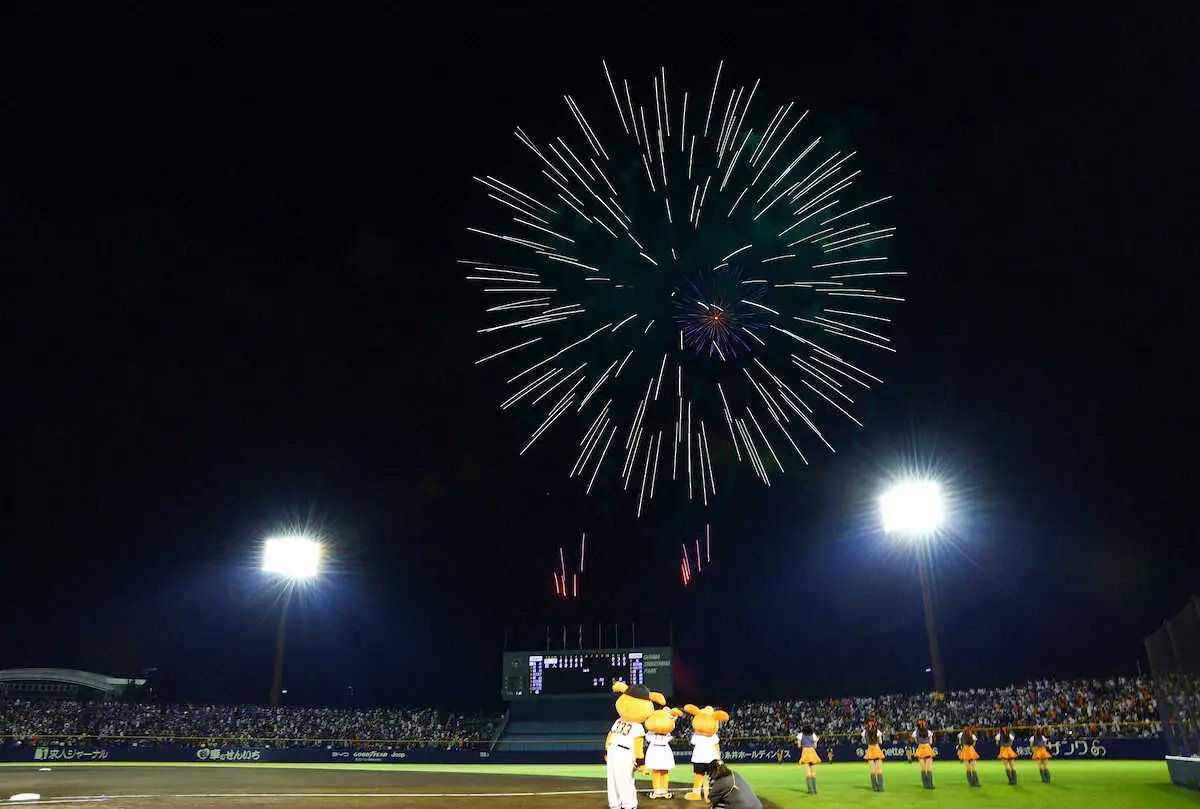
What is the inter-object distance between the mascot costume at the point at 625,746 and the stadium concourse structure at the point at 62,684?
7461 centimetres

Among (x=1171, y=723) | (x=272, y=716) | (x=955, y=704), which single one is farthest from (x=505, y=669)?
(x=1171, y=723)

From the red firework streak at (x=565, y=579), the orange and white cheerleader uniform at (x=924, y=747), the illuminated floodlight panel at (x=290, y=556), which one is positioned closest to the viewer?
the orange and white cheerleader uniform at (x=924, y=747)

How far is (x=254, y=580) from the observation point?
74688 millimetres

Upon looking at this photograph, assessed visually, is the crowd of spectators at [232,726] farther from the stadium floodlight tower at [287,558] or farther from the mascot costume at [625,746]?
the mascot costume at [625,746]

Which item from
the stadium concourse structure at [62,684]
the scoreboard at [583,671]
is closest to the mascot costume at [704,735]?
the scoreboard at [583,671]

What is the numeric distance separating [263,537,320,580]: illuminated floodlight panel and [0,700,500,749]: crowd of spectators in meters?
10.1

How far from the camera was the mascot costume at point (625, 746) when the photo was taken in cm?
1359

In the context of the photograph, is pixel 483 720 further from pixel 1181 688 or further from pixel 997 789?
pixel 1181 688

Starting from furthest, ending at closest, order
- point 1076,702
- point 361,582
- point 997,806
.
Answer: point 361,582 → point 1076,702 → point 997,806

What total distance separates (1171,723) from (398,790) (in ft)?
71.3

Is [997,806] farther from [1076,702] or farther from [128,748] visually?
[128,748]

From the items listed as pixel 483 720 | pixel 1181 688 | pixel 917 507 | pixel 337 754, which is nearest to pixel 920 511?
pixel 917 507

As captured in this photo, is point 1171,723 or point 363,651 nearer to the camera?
point 1171,723

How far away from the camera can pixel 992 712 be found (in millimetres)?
38062
